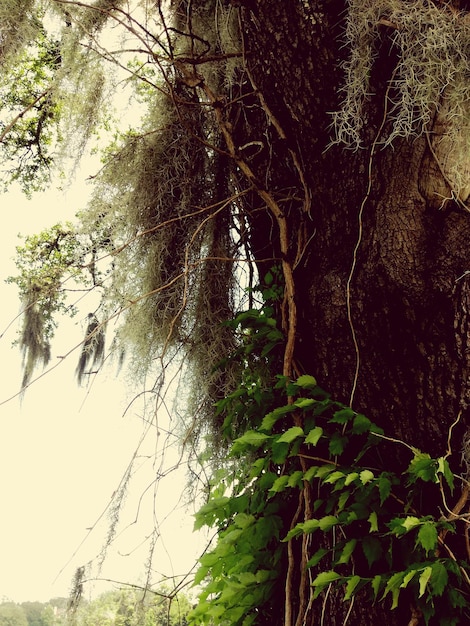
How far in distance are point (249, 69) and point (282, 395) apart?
82 cm

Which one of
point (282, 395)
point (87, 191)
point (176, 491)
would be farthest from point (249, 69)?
point (176, 491)

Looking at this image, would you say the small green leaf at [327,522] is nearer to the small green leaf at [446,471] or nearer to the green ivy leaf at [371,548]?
the green ivy leaf at [371,548]

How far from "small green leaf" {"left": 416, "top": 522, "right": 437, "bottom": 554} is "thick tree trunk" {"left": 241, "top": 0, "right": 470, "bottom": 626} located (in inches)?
6.1

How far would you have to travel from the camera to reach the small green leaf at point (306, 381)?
1398mm

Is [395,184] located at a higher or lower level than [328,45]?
lower

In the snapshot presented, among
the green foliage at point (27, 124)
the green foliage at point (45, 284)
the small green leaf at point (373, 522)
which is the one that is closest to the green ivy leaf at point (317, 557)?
the small green leaf at point (373, 522)

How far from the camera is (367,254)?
138cm

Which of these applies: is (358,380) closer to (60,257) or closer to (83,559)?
(83,559)

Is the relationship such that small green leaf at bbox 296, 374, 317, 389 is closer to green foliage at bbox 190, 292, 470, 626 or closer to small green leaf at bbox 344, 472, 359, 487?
green foliage at bbox 190, 292, 470, 626

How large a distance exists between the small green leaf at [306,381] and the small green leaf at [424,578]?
17.4 inches

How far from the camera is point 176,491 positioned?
1.70 metres

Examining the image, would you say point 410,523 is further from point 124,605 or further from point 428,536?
point 124,605

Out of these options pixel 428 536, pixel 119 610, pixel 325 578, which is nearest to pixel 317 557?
pixel 325 578

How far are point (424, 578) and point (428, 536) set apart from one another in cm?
7
